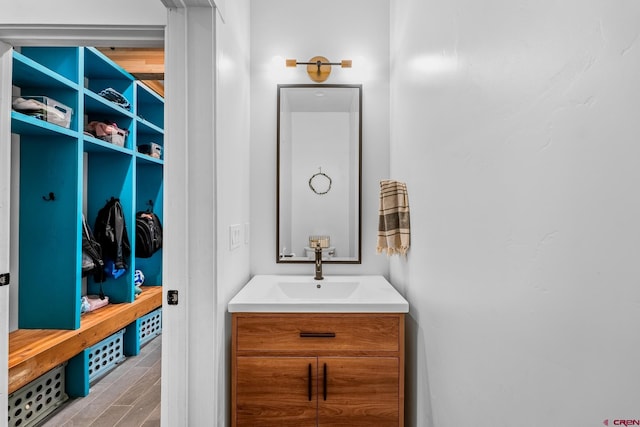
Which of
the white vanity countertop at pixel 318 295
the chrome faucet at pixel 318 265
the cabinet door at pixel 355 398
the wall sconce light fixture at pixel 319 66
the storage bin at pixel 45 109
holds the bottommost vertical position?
the cabinet door at pixel 355 398

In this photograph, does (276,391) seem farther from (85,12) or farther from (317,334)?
(85,12)

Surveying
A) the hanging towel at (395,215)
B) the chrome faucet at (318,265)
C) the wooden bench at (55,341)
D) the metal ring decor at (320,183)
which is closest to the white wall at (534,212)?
the hanging towel at (395,215)

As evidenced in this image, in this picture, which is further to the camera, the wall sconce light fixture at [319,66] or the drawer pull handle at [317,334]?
the wall sconce light fixture at [319,66]

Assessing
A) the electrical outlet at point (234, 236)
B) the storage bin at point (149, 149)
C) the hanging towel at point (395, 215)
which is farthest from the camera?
the storage bin at point (149, 149)

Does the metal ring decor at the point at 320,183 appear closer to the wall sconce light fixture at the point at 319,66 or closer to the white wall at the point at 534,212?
the wall sconce light fixture at the point at 319,66

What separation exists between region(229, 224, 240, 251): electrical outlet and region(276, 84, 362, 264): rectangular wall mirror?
407 millimetres

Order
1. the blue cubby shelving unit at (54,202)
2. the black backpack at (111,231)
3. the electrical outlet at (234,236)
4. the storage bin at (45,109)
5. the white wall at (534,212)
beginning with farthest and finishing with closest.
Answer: the black backpack at (111,231), the blue cubby shelving unit at (54,202), the storage bin at (45,109), the electrical outlet at (234,236), the white wall at (534,212)

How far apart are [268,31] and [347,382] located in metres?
2.06

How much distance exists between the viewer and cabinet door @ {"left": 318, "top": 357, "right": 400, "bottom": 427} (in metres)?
1.46

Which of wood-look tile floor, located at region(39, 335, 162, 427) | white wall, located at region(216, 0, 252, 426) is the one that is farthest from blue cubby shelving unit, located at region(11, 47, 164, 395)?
white wall, located at region(216, 0, 252, 426)

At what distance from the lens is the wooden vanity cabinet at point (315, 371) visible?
1446mm

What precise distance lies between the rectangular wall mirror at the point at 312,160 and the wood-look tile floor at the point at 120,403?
128cm

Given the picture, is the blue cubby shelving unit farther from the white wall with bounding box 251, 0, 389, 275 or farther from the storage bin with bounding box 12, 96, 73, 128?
the white wall with bounding box 251, 0, 389, 275

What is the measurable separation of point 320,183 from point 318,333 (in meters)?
0.97
